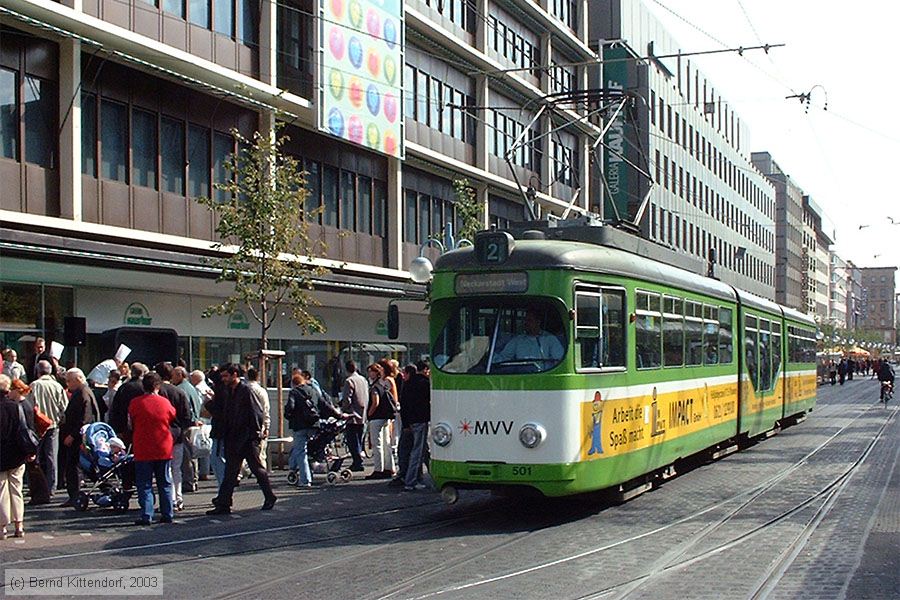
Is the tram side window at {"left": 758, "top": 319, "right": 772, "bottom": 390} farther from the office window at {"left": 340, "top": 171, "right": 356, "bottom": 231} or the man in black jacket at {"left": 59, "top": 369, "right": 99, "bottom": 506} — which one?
the office window at {"left": 340, "top": 171, "right": 356, "bottom": 231}

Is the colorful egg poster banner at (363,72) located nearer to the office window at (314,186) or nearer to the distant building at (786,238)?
the office window at (314,186)

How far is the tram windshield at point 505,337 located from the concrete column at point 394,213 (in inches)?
870

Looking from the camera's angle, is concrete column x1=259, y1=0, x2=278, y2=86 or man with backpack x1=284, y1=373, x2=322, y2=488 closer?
man with backpack x1=284, y1=373, x2=322, y2=488

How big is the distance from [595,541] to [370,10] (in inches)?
862

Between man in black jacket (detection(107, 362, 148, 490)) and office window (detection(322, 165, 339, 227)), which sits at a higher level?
office window (detection(322, 165, 339, 227))

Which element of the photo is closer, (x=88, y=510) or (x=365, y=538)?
(x=365, y=538)

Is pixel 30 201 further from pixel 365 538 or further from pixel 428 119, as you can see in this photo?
pixel 428 119

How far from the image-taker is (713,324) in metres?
18.2

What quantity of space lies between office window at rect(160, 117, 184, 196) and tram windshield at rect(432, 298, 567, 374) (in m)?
13.7

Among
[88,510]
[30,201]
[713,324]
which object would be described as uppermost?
[30,201]

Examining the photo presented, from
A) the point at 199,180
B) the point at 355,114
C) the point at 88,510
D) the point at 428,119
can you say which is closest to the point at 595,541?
the point at 88,510

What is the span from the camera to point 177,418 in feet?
46.2

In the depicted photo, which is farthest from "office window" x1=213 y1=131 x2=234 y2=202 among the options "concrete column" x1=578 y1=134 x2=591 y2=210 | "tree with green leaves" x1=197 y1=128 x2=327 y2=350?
"concrete column" x1=578 y1=134 x2=591 y2=210

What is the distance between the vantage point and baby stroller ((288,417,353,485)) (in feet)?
55.7
